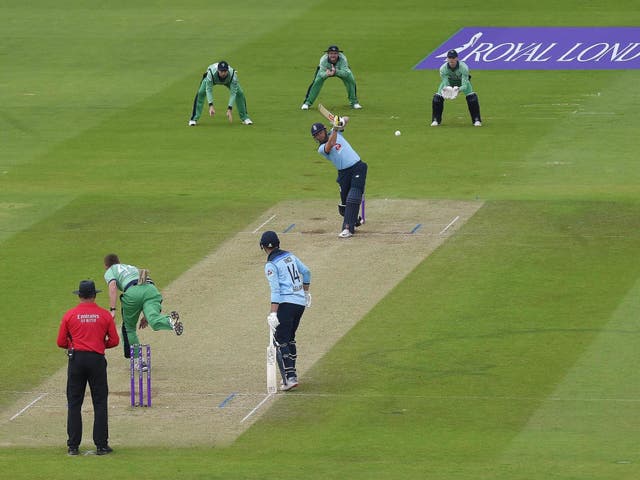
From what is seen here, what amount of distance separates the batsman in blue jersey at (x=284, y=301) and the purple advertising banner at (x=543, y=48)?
75.2 feet

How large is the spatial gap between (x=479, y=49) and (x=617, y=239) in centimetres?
1765

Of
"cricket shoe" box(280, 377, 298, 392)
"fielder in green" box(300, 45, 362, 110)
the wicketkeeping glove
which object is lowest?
"cricket shoe" box(280, 377, 298, 392)

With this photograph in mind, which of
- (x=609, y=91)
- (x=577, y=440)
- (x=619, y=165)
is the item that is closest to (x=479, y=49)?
(x=609, y=91)

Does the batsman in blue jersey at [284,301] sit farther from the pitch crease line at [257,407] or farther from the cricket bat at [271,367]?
the pitch crease line at [257,407]

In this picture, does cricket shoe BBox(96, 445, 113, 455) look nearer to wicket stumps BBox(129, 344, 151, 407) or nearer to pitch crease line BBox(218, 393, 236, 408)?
wicket stumps BBox(129, 344, 151, 407)

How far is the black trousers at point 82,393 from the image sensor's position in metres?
17.7

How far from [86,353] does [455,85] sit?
19061 millimetres

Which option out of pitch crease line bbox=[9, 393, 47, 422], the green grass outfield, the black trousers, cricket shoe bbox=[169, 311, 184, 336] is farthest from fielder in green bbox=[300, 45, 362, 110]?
the black trousers

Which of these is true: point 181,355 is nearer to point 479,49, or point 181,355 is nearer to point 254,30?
point 479,49

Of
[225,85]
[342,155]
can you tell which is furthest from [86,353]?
[225,85]

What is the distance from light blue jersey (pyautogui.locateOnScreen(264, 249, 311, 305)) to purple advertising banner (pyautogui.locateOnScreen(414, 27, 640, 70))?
75.1 ft

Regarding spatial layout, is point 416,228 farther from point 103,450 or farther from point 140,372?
point 103,450

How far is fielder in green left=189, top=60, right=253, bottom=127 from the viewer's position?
117 feet

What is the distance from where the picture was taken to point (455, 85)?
35.5m
